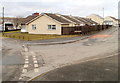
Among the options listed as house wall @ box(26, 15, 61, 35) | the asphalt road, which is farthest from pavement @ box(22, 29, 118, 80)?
house wall @ box(26, 15, 61, 35)

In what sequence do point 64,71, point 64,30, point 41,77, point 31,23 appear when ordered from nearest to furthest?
point 41,77 → point 64,71 → point 64,30 → point 31,23

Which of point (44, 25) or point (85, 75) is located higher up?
point (44, 25)

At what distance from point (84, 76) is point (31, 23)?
33124 millimetres

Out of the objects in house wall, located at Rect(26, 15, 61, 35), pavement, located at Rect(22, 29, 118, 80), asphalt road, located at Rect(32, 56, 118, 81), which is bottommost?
asphalt road, located at Rect(32, 56, 118, 81)

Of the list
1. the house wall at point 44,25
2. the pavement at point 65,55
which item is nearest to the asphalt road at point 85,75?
the pavement at point 65,55

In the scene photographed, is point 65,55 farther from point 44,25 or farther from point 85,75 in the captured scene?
point 44,25

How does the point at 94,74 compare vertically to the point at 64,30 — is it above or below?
below

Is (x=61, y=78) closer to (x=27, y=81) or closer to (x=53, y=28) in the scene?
(x=27, y=81)

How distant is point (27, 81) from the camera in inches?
300

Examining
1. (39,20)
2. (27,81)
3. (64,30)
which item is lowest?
(27,81)

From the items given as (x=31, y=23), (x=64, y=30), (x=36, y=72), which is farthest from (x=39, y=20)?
(x=36, y=72)

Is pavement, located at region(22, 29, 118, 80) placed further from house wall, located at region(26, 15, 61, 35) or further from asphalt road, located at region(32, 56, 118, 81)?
house wall, located at region(26, 15, 61, 35)

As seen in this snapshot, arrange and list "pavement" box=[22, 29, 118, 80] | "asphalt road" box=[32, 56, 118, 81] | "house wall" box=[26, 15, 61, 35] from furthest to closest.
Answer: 1. "house wall" box=[26, 15, 61, 35]
2. "pavement" box=[22, 29, 118, 80]
3. "asphalt road" box=[32, 56, 118, 81]

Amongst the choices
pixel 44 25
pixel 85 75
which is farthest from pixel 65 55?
pixel 44 25
